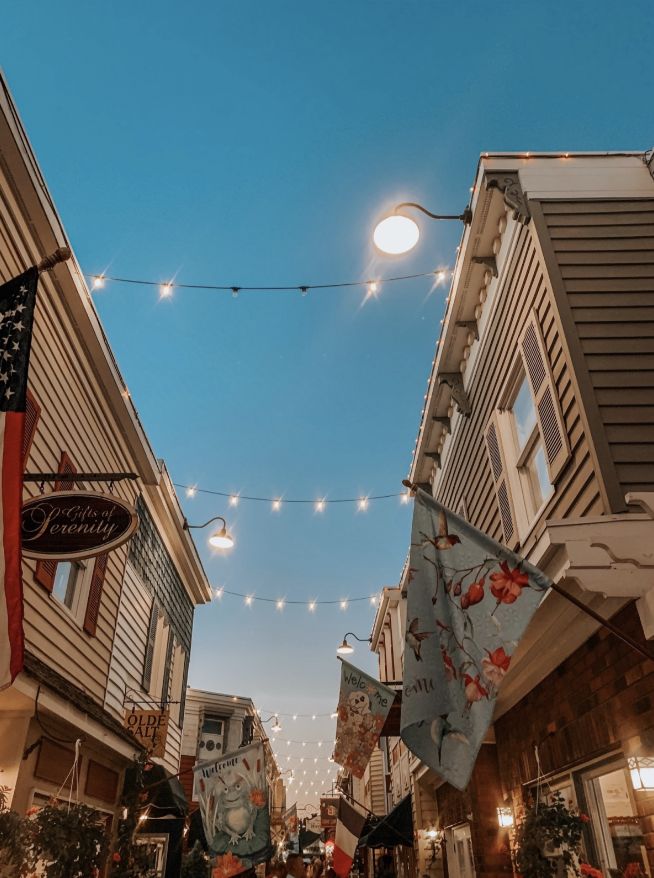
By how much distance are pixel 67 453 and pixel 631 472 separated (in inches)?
264

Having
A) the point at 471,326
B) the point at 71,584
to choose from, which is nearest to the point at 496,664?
the point at 471,326

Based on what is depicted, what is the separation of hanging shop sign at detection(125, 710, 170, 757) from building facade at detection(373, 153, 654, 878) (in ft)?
16.1

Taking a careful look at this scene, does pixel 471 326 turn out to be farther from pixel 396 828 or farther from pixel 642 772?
pixel 396 828

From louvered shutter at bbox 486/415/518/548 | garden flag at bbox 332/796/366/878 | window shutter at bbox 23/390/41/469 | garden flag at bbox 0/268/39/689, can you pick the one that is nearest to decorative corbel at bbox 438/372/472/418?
louvered shutter at bbox 486/415/518/548

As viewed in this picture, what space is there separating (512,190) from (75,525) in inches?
220

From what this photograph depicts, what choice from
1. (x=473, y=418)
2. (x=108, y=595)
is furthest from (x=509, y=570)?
(x=108, y=595)

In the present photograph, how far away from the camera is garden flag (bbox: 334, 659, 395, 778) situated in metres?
9.27

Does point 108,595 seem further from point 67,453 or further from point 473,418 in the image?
point 473,418

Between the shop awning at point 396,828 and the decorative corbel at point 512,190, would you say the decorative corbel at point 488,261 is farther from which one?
the shop awning at point 396,828

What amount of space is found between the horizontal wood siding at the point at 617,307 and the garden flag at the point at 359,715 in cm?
556

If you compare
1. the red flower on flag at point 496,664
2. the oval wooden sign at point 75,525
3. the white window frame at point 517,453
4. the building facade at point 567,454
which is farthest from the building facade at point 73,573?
the white window frame at point 517,453

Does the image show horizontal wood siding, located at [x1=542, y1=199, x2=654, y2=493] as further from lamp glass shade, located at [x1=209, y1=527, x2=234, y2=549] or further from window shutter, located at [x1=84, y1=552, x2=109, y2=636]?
lamp glass shade, located at [x1=209, y1=527, x2=234, y2=549]

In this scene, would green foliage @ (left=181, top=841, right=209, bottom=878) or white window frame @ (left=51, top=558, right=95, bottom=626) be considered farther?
green foliage @ (left=181, top=841, right=209, bottom=878)

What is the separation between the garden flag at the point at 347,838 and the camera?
13.5 meters
